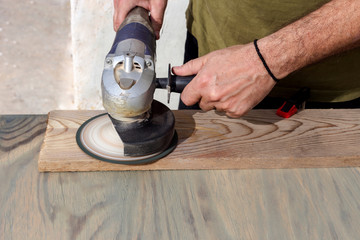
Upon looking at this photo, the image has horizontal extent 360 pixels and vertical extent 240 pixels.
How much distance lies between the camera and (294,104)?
1491mm

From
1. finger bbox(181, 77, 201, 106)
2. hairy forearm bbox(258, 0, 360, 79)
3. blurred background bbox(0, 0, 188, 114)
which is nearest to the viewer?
hairy forearm bbox(258, 0, 360, 79)

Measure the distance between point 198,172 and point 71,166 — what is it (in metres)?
0.38

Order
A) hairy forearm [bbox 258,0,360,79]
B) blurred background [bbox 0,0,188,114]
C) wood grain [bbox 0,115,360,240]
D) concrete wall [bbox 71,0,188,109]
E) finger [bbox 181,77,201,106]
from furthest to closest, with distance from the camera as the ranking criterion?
blurred background [bbox 0,0,188,114] → concrete wall [bbox 71,0,188,109] → finger [bbox 181,77,201,106] → hairy forearm [bbox 258,0,360,79] → wood grain [bbox 0,115,360,240]

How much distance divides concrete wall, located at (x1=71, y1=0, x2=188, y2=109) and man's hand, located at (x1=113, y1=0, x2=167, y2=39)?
0.79 meters

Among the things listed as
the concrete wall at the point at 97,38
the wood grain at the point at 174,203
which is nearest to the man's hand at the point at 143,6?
the wood grain at the point at 174,203

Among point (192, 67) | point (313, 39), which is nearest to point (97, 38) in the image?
point (192, 67)

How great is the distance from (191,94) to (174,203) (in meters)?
0.36

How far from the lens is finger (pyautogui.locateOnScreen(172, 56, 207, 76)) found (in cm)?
130

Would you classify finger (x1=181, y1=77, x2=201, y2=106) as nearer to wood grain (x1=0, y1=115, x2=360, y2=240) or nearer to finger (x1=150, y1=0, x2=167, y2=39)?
wood grain (x1=0, y1=115, x2=360, y2=240)

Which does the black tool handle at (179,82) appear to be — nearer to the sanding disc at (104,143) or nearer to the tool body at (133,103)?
the tool body at (133,103)

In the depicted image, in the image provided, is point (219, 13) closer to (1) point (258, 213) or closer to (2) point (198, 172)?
(2) point (198, 172)

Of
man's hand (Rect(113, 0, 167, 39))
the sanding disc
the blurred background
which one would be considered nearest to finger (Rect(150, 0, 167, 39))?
man's hand (Rect(113, 0, 167, 39))

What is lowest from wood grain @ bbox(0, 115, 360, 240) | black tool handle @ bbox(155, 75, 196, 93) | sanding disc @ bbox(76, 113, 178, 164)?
wood grain @ bbox(0, 115, 360, 240)

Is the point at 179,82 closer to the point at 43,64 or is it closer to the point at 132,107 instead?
the point at 132,107
